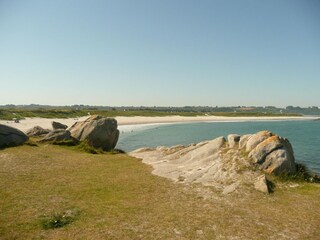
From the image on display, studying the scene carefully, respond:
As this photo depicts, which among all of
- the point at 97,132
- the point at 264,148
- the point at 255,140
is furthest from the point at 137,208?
the point at 97,132

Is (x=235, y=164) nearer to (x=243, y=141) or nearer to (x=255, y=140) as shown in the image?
(x=255, y=140)

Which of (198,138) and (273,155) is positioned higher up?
(273,155)

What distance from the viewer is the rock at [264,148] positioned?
2102 cm

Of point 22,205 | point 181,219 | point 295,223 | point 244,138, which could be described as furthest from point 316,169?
point 22,205

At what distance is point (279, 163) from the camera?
20359mm

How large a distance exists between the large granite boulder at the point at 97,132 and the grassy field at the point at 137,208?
46.2 feet

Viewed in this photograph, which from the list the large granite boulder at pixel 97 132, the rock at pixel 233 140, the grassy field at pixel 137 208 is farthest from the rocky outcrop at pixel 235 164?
the large granite boulder at pixel 97 132

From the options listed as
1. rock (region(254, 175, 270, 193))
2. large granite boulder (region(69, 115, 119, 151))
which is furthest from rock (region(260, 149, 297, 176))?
large granite boulder (region(69, 115, 119, 151))

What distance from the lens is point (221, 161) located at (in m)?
22.2

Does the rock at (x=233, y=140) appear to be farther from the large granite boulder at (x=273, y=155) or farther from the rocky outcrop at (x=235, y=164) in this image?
the large granite boulder at (x=273, y=155)

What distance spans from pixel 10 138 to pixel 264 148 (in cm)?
2682

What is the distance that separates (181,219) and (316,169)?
87.5 feet

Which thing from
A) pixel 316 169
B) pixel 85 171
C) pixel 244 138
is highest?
pixel 244 138

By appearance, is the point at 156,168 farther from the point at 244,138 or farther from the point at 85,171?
the point at 244,138
